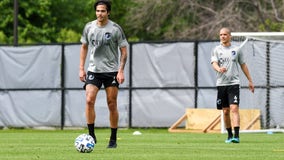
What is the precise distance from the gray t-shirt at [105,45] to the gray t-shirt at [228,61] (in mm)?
3781

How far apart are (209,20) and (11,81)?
16.9m

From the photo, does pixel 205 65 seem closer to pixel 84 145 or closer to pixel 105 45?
pixel 105 45

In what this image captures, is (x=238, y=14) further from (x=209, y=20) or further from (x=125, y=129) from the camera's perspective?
(x=125, y=129)

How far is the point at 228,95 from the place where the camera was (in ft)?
61.6

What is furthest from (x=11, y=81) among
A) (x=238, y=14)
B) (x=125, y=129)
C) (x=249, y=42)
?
(x=238, y=14)

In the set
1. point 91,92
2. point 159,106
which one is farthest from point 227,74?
point 159,106

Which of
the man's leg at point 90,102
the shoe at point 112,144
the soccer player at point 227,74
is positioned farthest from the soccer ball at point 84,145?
the soccer player at point 227,74

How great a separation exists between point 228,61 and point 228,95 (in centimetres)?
68

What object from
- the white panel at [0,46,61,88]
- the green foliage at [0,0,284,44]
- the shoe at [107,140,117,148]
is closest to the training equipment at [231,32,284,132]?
the white panel at [0,46,61,88]

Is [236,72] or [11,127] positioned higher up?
[236,72]

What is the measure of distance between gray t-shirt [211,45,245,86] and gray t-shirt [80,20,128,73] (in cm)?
378

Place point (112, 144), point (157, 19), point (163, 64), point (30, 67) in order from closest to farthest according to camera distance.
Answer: point (112, 144)
point (163, 64)
point (30, 67)
point (157, 19)

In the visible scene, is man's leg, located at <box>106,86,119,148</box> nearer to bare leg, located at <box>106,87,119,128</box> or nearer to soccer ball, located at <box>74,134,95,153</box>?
bare leg, located at <box>106,87,119,128</box>

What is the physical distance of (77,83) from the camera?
29172mm
